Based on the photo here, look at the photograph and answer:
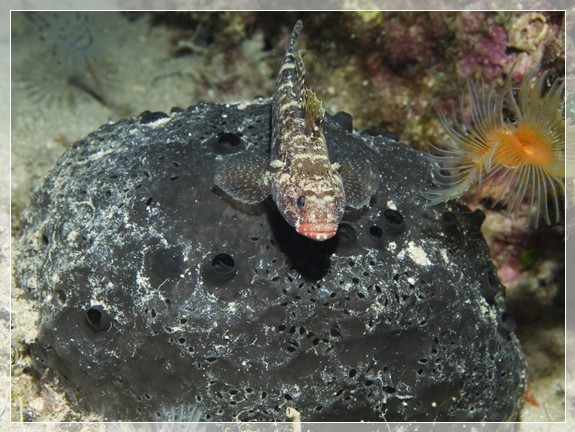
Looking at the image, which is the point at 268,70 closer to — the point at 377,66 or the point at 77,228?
the point at 377,66

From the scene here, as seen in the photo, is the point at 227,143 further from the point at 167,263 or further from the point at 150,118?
the point at 167,263

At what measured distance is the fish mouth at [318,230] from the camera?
131 inches

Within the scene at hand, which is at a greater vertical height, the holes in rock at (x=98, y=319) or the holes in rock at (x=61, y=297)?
the holes in rock at (x=61, y=297)

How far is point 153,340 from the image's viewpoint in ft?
11.9

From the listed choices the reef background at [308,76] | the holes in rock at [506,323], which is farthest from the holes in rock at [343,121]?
the holes in rock at [506,323]

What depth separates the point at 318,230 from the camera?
3336mm

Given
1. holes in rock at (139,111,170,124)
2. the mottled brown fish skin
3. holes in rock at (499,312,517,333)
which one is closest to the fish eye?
the mottled brown fish skin

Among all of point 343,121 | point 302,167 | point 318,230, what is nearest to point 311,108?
point 302,167

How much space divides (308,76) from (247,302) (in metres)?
4.07

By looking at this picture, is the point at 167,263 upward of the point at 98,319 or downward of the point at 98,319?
upward

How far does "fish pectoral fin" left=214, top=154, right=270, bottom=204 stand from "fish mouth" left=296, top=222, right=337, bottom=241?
542mm

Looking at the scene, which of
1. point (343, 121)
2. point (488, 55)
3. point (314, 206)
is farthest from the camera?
point (488, 55)

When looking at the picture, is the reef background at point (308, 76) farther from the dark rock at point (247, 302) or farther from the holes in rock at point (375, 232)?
the holes in rock at point (375, 232)

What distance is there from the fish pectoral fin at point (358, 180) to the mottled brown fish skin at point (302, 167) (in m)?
0.17
